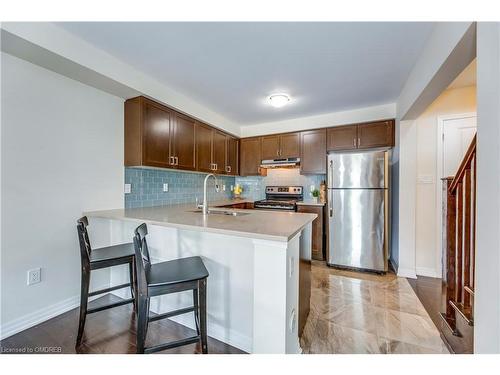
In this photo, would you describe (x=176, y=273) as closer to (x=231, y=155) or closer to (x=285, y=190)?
(x=231, y=155)

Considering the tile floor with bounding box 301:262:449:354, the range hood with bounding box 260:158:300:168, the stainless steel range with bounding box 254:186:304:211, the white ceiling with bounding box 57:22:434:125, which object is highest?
the white ceiling with bounding box 57:22:434:125

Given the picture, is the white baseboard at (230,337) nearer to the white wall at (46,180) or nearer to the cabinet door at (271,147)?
the white wall at (46,180)

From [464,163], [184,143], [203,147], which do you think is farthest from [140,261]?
[203,147]

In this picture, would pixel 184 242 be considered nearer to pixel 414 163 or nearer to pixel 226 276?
pixel 226 276

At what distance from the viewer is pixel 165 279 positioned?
1.27 meters

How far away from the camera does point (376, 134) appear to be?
3.21 m

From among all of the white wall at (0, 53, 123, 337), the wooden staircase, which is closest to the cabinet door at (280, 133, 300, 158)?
the wooden staircase

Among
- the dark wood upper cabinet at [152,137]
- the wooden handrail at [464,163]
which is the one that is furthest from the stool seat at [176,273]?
the wooden handrail at [464,163]

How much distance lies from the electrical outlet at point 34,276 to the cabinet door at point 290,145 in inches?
133

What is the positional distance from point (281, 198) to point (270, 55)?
267 cm

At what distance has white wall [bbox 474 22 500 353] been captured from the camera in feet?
3.20

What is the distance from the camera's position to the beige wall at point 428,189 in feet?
9.20

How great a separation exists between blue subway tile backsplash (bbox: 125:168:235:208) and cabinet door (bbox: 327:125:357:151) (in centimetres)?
223

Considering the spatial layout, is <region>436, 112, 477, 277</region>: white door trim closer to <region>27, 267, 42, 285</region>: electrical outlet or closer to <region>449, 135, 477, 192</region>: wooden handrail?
<region>449, 135, 477, 192</region>: wooden handrail
